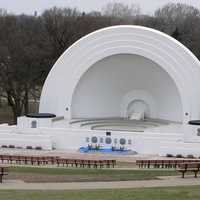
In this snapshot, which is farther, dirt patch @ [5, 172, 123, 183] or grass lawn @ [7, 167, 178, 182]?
grass lawn @ [7, 167, 178, 182]

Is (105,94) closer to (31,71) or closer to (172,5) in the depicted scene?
(31,71)

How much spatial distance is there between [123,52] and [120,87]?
499 cm

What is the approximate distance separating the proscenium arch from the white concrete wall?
1159 mm

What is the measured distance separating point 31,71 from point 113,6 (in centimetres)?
6772

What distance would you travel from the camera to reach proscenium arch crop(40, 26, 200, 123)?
40.0 meters

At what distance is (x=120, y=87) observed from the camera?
4616 cm

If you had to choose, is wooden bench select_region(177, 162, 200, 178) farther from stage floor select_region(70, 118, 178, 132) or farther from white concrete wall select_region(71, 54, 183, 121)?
white concrete wall select_region(71, 54, 183, 121)

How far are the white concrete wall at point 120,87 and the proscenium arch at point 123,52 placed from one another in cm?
116

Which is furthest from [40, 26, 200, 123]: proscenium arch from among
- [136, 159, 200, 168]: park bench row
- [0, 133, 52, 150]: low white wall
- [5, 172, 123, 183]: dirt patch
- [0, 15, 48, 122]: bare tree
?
[5, 172, 123, 183]: dirt patch

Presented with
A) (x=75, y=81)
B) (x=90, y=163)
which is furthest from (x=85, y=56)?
(x=90, y=163)

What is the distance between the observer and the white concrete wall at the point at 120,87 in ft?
143

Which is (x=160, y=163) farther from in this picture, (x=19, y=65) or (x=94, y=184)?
(x=19, y=65)

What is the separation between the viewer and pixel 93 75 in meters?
44.5

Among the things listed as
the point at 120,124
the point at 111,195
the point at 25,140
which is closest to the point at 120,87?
the point at 120,124
